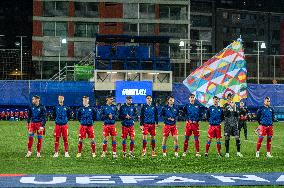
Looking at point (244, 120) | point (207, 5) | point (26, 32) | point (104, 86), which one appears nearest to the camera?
point (244, 120)

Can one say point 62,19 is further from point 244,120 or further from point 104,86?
point 244,120

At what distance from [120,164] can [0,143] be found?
11.0 meters

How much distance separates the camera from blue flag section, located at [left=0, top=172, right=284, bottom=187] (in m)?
14.4

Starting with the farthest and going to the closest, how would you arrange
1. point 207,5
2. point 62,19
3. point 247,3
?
point 247,3
point 207,5
point 62,19

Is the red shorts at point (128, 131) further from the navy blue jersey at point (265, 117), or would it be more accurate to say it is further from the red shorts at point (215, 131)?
the navy blue jersey at point (265, 117)

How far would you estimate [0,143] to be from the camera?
93.5 feet

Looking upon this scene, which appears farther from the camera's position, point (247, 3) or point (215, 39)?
point (247, 3)

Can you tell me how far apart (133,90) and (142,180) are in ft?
130

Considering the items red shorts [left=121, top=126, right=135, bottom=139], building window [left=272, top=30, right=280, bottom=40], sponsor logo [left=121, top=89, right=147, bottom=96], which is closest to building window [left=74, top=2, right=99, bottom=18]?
sponsor logo [left=121, top=89, right=147, bottom=96]

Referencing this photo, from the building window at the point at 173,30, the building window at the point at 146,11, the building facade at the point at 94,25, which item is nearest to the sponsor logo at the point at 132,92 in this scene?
the building facade at the point at 94,25

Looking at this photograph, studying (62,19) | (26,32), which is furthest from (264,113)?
(26,32)

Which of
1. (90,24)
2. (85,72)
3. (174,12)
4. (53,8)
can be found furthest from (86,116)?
(174,12)

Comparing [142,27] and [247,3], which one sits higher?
[247,3]

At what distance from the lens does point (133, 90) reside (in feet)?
179
